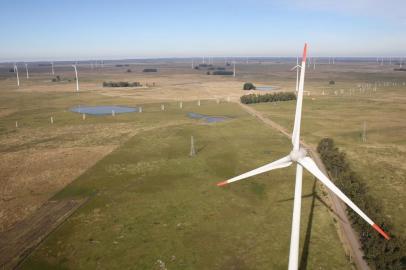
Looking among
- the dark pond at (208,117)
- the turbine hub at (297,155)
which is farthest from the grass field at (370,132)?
the turbine hub at (297,155)

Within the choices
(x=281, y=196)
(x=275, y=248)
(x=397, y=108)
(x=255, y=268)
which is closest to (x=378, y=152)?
(x=281, y=196)

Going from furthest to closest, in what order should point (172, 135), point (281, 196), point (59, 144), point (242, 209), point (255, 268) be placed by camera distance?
point (172, 135), point (59, 144), point (281, 196), point (242, 209), point (255, 268)

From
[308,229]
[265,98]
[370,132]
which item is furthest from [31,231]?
[265,98]

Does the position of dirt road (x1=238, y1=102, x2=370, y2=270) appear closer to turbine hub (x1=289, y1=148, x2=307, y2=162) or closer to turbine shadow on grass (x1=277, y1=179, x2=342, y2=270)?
turbine shadow on grass (x1=277, y1=179, x2=342, y2=270)

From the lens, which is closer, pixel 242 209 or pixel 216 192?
pixel 242 209

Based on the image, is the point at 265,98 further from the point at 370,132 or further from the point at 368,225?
the point at 368,225

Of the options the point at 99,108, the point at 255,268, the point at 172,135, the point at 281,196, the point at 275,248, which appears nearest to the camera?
the point at 255,268

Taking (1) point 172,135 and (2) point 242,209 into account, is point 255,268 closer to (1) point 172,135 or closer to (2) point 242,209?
(2) point 242,209

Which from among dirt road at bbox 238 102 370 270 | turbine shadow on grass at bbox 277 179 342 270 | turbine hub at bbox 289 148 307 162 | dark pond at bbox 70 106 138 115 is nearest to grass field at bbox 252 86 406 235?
dirt road at bbox 238 102 370 270
